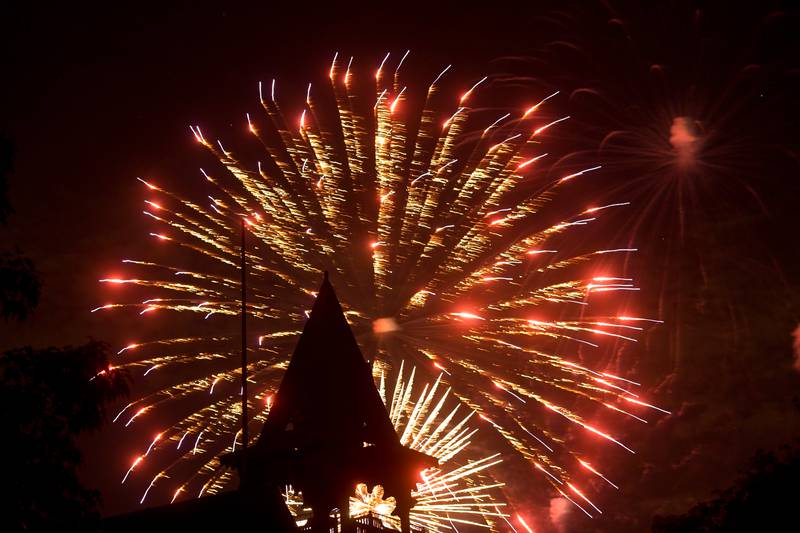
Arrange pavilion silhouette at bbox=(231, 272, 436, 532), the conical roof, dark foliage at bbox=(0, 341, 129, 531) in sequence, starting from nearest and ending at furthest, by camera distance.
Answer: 1. dark foliage at bbox=(0, 341, 129, 531)
2. pavilion silhouette at bbox=(231, 272, 436, 532)
3. the conical roof

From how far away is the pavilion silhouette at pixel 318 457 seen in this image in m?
18.2

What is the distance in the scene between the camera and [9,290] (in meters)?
11.1

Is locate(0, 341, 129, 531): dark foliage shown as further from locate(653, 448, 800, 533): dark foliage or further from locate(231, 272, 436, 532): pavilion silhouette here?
locate(653, 448, 800, 533): dark foliage

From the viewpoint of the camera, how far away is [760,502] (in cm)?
3556

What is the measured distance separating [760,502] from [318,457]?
2490 centimetres

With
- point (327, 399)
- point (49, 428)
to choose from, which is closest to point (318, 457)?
point (327, 399)

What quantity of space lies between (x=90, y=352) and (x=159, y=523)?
8177 mm

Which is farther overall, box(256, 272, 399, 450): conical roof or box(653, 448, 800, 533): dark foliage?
box(653, 448, 800, 533): dark foliage

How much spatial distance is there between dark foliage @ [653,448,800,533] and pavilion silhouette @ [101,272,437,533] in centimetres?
2200

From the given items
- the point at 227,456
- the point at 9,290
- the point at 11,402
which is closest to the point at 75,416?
the point at 11,402

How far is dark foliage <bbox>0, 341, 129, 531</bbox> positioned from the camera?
1020 cm

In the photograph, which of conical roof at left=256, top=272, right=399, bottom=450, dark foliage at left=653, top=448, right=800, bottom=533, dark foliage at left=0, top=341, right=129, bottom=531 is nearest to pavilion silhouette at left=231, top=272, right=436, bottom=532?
conical roof at left=256, top=272, right=399, bottom=450

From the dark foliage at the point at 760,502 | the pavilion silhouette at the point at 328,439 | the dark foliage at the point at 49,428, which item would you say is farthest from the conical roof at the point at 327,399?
the dark foliage at the point at 760,502

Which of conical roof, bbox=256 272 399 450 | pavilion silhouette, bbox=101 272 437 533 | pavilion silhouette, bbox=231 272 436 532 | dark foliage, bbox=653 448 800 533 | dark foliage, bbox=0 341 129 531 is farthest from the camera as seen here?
dark foliage, bbox=653 448 800 533
